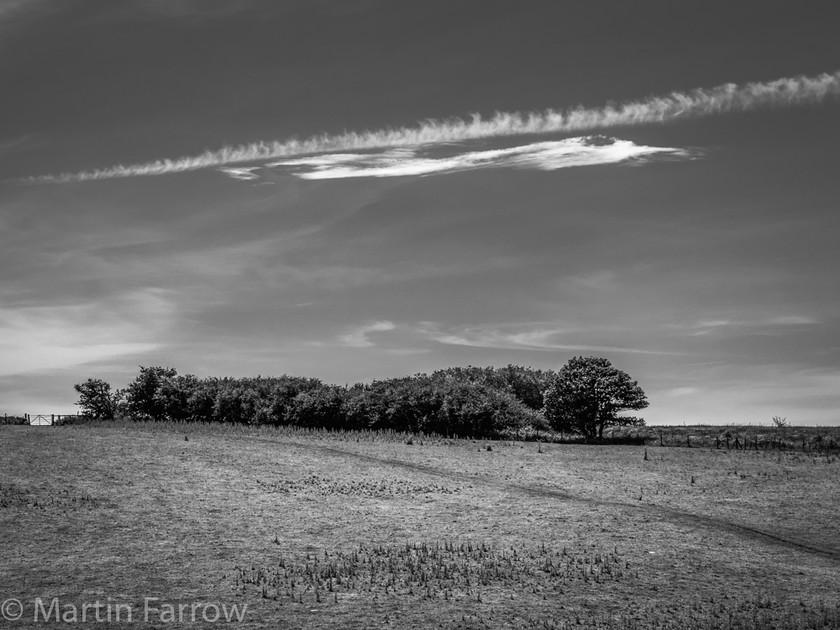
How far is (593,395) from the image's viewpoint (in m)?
93.0

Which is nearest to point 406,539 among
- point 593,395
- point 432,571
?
point 432,571

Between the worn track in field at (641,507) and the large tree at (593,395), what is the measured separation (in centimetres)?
3947

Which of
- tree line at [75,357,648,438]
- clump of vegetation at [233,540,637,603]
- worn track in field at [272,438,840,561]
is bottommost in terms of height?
clump of vegetation at [233,540,637,603]

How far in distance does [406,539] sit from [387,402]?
53056 mm

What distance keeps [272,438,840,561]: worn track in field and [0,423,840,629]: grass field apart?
0.22m

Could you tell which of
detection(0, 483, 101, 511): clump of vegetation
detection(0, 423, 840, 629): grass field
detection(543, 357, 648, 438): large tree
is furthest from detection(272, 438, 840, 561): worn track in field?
detection(543, 357, 648, 438): large tree

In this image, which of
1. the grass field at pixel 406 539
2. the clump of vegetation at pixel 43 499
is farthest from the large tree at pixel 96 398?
the clump of vegetation at pixel 43 499

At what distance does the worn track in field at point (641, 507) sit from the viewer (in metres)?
36.8

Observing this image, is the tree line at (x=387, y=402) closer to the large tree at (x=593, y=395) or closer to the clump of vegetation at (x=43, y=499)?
the large tree at (x=593, y=395)

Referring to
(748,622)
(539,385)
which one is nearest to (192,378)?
(539,385)

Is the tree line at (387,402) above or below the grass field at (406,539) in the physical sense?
above

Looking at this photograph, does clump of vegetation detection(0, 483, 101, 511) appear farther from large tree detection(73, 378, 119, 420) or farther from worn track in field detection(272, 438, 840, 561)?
large tree detection(73, 378, 119, 420)

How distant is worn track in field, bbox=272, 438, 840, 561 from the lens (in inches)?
1451

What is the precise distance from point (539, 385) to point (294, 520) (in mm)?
120010
